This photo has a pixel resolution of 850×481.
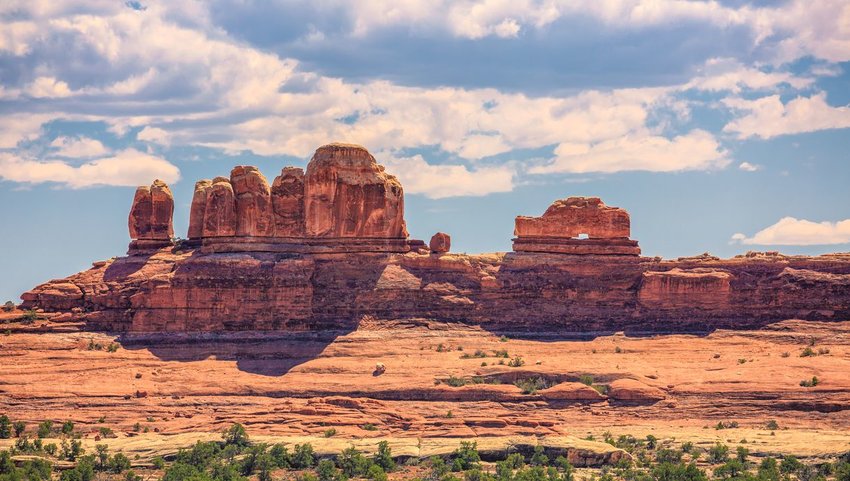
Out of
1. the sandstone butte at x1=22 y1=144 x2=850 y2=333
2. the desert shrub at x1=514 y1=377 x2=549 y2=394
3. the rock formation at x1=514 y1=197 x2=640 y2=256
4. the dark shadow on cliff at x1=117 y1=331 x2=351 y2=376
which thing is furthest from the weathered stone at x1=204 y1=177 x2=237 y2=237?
the desert shrub at x1=514 y1=377 x2=549 y2=394

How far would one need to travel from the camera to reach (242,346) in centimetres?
9906

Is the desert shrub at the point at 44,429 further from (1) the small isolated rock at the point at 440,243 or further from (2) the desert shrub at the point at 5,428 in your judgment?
(1) the small isolated rock at the point at 440,243

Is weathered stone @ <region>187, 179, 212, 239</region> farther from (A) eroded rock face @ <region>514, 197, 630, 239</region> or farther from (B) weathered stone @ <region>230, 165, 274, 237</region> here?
(A) eroded rock face @ <region>514, 197, 630, 239</region>

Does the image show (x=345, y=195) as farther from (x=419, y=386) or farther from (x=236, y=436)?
(x=236, y=436)

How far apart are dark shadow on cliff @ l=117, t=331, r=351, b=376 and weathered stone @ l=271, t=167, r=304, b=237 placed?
23.0 feet

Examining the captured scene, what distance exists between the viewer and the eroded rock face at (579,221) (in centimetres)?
10381

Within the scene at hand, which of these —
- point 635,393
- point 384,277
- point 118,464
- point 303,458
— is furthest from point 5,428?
point 635,393

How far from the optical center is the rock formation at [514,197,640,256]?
340 feet

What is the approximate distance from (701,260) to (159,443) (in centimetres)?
3378

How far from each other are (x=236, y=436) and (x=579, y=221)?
26.6 m

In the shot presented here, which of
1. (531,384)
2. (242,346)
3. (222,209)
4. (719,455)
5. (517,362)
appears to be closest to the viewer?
(719,455)

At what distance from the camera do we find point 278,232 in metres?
104

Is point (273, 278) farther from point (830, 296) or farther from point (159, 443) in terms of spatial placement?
point (830, 296)

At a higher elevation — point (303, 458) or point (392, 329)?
point (392, 329)
